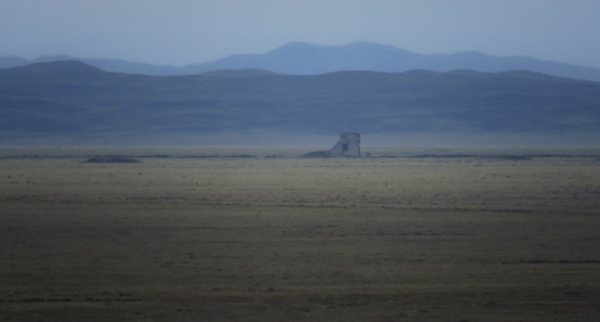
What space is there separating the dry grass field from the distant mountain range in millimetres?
96621

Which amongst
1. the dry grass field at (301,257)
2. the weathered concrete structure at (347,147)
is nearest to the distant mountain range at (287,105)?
the weathered concrete structure at (347,147)

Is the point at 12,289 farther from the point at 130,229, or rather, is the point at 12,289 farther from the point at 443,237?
the point at 443,237

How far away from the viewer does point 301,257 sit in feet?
36.2

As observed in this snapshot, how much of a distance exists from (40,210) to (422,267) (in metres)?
10.4

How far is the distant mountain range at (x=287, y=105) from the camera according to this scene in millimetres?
118581

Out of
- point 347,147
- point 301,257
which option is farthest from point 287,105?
point 301,257

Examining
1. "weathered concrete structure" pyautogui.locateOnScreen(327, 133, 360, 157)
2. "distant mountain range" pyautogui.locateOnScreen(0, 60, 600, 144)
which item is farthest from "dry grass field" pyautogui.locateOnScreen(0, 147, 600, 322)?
"distant mountain range" pyautogui.locateOnScreen(0, 60, 600, 144)

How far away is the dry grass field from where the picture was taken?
8.10 metres

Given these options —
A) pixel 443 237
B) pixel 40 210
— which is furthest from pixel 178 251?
→ pixel 40 210

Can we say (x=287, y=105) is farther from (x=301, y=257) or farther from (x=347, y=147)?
(x=301, y=257)

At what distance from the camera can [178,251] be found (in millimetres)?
11508

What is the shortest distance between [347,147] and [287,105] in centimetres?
8069

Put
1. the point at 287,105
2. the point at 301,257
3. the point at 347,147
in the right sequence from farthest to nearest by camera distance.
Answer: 1. the point at 287,105
2. the point at 347,147
3. the point at 301,257

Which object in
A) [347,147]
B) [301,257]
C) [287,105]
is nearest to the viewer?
[301,257]
